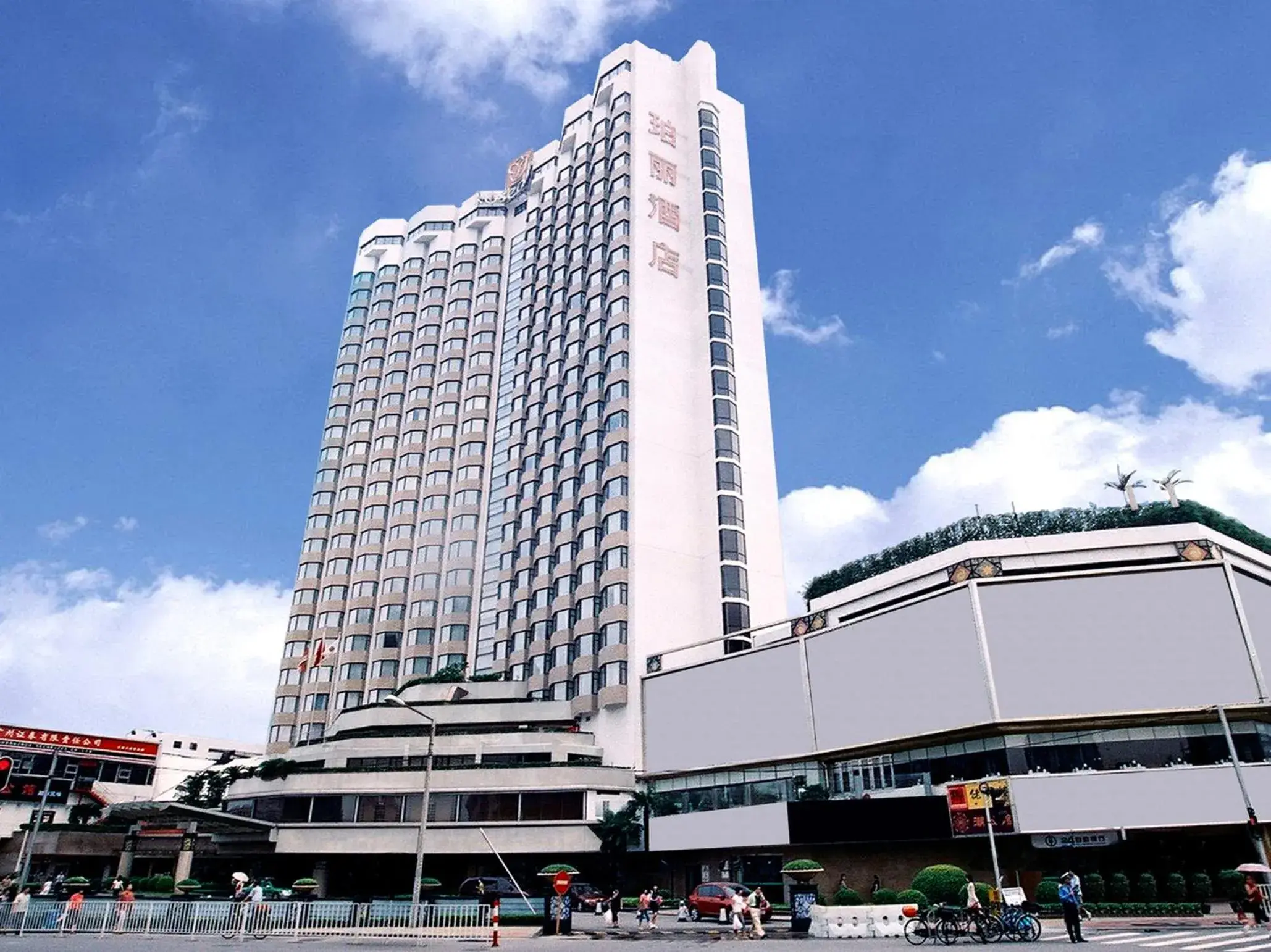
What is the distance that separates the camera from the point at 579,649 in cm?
7494

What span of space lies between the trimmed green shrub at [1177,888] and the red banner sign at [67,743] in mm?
94527

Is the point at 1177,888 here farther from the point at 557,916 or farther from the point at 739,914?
the point at 557,916

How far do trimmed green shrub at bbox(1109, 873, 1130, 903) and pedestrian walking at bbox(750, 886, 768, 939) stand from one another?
670 inches

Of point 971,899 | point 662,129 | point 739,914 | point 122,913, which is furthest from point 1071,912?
point 662,129

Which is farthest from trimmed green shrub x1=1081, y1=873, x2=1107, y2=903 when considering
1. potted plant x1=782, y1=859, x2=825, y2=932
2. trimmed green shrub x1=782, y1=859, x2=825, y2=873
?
potted plant x1=782, y1=859, x2=825, y2=932

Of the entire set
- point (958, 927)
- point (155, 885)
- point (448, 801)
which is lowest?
point (958, 927)

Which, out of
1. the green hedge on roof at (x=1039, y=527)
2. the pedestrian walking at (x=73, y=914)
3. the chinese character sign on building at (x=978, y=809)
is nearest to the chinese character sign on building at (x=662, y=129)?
the green hedge on roof at (x=1039, y=527)

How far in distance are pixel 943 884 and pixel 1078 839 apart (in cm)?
1217

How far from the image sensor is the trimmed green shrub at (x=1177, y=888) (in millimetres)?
40656

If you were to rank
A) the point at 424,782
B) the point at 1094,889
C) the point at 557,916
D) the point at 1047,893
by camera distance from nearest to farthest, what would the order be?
the point at 557,916
the point at 1047,893
the point at 1094,889
the point at 424,782

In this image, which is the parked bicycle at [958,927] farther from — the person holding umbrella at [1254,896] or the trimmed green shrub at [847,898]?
the trimmed green shrub at [847,898]

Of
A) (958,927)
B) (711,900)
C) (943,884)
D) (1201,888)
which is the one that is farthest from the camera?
(711,900)

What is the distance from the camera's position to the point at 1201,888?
40.5 metres

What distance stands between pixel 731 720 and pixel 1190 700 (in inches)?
1097
